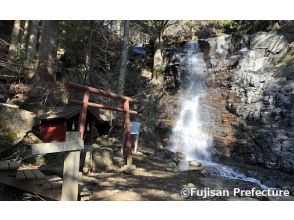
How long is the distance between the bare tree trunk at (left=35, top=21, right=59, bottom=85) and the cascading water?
419cm

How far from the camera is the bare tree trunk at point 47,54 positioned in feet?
27.1

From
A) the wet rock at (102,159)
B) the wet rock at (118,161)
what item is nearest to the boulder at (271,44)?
the wet rock at (118,161)

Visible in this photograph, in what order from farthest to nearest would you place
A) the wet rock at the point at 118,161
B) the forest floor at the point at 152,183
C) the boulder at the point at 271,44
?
the boulder at the point at 271,44, the wet rock at the point at 118,161, the forest floor at the point at 152,183

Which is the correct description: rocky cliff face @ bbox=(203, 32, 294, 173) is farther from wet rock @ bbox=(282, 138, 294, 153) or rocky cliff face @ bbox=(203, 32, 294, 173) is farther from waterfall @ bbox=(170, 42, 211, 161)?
waterfall @ bbox=(170, 42, 211, 161)

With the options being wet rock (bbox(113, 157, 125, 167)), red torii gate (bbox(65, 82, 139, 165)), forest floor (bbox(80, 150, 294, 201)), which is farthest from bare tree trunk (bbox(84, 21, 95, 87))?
wet rock (bbox(113, 157, 125, 167))

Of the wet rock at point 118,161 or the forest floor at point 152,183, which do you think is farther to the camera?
the wet rock at point 118,161

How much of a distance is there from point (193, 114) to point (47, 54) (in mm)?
6253

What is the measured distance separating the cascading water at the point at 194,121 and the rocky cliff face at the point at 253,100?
35 centimetres

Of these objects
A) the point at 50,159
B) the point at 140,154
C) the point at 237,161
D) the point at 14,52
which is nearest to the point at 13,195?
the point at 50,159

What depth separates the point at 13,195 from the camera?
4.64 m

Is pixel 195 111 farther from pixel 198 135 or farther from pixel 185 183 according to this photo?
pixel 185 183

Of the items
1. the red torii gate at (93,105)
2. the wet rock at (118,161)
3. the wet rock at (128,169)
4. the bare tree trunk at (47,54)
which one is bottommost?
the wet rock at (128,169)

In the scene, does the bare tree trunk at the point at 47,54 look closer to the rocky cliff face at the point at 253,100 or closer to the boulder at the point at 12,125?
the boulder at the point at 12,125

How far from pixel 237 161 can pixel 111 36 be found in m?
6.41
